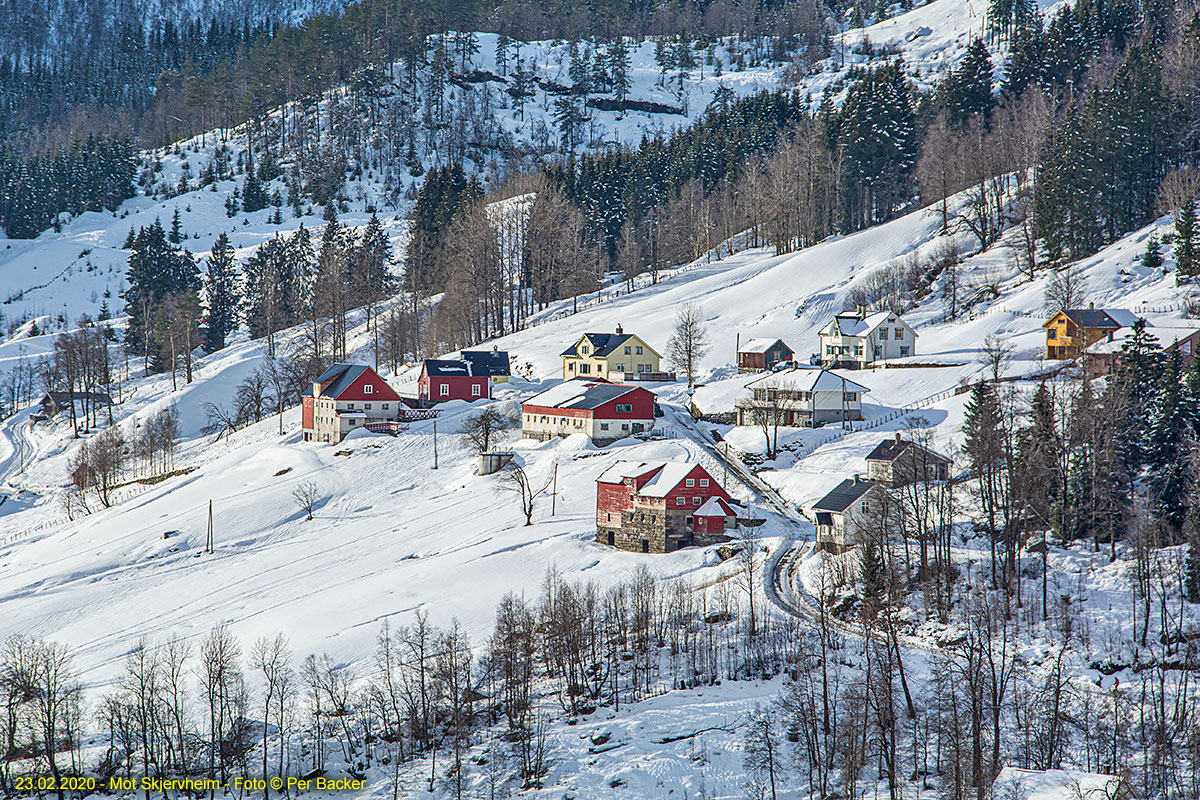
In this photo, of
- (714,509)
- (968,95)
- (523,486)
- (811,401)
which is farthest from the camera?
(968,95)

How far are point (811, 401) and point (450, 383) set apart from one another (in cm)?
3108

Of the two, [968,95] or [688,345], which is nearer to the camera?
Result: [688,345]

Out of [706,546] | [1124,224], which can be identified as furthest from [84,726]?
[1124,224]

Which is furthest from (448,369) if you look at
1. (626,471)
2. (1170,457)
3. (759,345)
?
(1170,457)

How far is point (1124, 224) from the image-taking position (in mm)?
89812

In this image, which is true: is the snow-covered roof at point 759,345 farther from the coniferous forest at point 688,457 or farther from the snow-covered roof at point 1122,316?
the snow-covered roof at point 1122,316

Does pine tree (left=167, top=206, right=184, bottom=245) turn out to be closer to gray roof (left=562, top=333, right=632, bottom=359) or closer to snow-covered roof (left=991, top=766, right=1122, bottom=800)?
gray roof (left=562, top=333, right=632, bottom=359)

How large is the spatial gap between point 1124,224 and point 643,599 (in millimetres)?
66212

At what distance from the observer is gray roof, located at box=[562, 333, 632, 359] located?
296ft

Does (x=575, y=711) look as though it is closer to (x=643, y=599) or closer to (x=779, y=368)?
(x=643, y=599)

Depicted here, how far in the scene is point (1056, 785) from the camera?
27.9 m

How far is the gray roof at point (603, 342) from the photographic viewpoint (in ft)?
296

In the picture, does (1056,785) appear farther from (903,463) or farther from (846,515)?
(903,463)

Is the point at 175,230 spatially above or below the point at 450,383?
above
